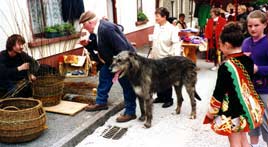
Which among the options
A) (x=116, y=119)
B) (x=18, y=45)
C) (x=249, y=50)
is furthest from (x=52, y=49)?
(x=249, y=50)

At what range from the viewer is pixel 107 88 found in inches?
224

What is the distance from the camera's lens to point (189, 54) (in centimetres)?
920

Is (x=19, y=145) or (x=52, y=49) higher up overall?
(x=52, y=49)

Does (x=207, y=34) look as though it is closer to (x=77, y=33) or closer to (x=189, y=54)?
(x=189, y=54)

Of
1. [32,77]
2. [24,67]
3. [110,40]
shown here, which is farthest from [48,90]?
[110,40]

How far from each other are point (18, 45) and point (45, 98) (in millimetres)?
1003

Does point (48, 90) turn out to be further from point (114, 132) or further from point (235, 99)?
point (235, 99)

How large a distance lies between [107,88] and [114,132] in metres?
0.92

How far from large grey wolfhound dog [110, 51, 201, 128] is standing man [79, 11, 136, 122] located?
8.5 inches

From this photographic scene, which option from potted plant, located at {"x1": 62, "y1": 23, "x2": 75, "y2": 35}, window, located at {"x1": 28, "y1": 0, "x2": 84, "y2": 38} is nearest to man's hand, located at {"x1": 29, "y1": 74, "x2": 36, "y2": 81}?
window, located at {"x1": 28, "y1": 0, "x2": 84, "y2": 38}

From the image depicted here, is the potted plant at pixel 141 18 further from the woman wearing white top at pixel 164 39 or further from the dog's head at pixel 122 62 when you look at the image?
the dog's head at pixel 122 62

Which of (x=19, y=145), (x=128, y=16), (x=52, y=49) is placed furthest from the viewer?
(x=128, y=16)

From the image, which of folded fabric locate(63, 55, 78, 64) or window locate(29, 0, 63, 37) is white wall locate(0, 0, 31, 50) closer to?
window locate(29, 0, 63, 37)

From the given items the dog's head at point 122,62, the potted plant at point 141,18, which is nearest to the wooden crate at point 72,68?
the dog's head at point 122,62
